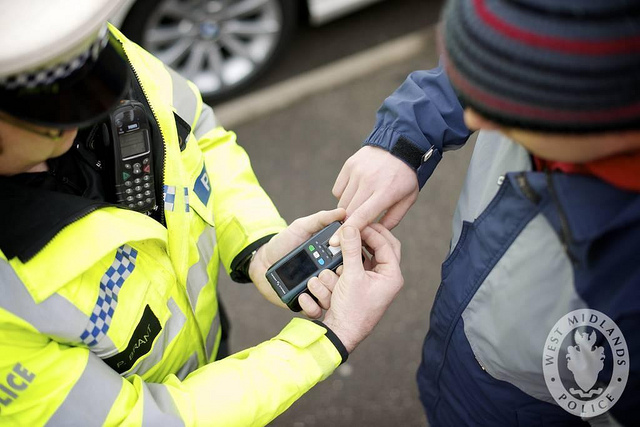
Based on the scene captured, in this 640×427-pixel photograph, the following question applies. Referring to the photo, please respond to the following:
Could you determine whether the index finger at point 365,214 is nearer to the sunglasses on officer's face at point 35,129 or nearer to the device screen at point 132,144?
the device screen at point 132,144

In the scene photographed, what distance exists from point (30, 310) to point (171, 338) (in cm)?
43

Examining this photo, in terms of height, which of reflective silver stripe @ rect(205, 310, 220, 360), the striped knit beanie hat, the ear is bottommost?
reflective silver stripe @ rect(205, 310, 220, 360)

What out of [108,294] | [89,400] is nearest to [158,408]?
[89,400]

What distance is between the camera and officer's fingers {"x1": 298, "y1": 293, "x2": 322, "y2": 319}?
1794mm

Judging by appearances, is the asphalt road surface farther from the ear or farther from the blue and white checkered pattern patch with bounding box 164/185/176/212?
the ear

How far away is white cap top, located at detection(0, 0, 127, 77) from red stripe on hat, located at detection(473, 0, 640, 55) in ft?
2.25

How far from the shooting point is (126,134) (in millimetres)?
1614

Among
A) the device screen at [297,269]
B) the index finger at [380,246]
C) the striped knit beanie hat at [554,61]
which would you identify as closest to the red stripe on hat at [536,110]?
the striped knit beanie hat at [554,61]

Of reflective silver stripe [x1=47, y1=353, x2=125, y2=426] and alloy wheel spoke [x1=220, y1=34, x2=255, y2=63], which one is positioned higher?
reflective silver stripe [x1=47, y1=353, x2=125, y2=426]

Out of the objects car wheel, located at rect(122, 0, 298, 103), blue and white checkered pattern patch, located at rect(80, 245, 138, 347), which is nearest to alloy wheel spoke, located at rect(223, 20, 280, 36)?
car wheel, located at rect(122, 0, 298, 103)

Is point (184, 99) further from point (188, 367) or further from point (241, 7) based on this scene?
point (241, 7)

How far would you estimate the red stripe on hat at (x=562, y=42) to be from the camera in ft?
3.14

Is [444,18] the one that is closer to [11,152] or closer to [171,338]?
[11,152]

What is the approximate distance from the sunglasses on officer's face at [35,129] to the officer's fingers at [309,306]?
2.55 ft
